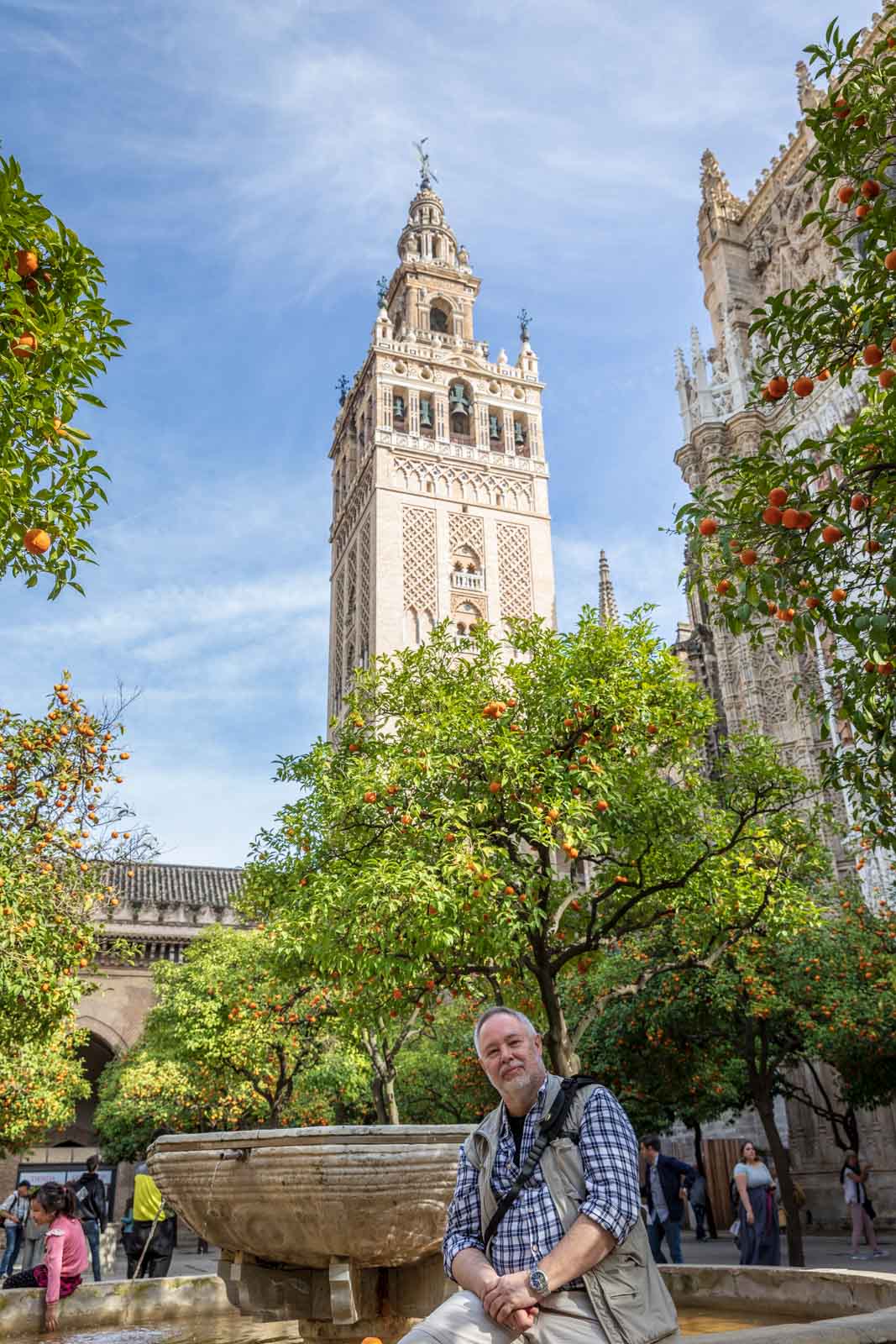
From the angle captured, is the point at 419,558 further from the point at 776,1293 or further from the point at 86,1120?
the point at 776,1293

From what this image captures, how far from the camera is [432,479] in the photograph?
43500 mm

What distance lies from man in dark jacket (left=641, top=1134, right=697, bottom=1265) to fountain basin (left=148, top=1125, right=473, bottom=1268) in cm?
626

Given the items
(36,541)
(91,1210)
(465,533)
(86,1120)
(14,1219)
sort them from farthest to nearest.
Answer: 1. (465,533)
2. (86,1120)
3. (14,1219)
4. (91,1210)
5. (36,541)

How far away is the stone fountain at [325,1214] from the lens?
436cm

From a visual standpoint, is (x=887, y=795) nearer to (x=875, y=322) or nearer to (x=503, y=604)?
(x=875, y=322)

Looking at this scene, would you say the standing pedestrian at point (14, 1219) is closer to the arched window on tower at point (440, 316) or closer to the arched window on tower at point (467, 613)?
the arched window on tower at point (467, 613)

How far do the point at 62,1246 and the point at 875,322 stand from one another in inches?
279

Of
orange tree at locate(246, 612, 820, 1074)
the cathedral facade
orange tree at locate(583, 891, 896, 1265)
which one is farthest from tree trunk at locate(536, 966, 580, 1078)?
the cathedral facade

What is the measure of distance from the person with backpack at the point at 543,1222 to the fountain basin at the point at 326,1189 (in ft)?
4.96

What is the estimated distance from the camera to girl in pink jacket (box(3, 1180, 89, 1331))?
6.41 meters

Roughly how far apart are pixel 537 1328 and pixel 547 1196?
0.98 ft

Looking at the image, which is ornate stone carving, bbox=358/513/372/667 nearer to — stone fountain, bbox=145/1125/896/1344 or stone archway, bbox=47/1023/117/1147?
stone archway, bbox=47/1023/117/1147

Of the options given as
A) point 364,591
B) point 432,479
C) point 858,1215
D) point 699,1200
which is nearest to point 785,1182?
point 699,1200

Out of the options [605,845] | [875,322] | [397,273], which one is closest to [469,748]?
[605,845]
